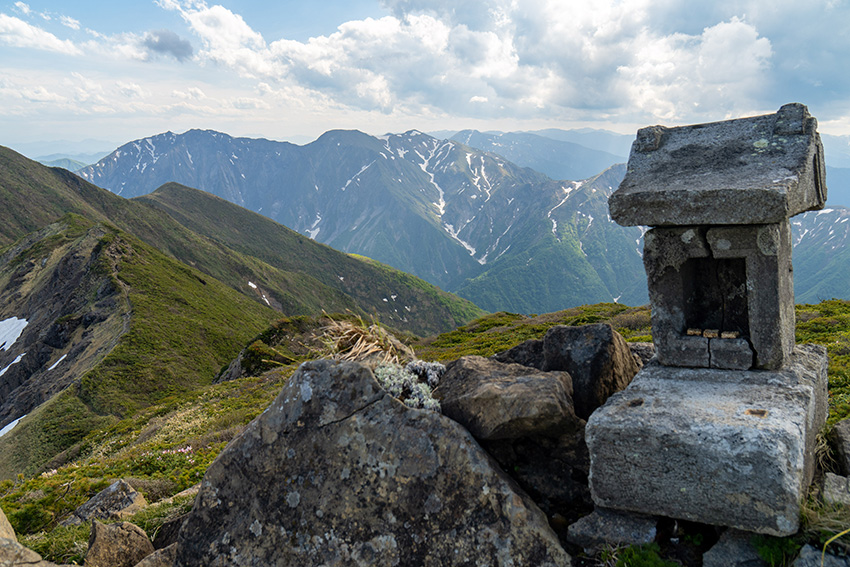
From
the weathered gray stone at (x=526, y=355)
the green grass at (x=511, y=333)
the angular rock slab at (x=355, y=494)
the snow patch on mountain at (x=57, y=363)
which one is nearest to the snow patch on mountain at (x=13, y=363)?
the snow patch on mountain at (x=57, y=363)

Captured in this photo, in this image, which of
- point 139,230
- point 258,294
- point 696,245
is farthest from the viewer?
point 139,230

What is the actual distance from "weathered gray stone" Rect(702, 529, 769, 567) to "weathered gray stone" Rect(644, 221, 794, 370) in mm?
2590

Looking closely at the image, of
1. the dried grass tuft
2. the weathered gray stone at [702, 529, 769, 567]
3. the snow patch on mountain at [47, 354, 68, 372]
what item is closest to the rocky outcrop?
the weathered gray stone at [702, 529, 769, 567]

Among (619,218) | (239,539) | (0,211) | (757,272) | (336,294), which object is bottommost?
(336,294)

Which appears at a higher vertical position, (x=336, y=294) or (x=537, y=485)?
(x=537, y=485)

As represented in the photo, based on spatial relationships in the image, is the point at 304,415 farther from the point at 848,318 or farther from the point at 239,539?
the point at 848,318

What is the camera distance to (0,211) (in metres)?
146

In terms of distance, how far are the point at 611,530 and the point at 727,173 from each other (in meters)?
4.72

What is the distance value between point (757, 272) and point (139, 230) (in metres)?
187

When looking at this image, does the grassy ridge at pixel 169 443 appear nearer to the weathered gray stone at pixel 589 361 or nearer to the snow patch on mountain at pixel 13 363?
the weathered gray stone at pixel 589 361

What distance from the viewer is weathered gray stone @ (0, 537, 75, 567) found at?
5668 millimetres

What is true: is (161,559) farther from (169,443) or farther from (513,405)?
(169,443)

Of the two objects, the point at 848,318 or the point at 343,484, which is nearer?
the point at 343,484

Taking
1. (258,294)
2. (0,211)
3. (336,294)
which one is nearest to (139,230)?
(0,211)
